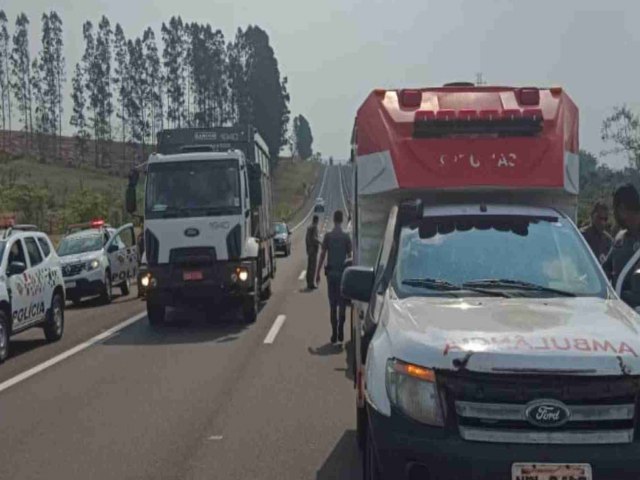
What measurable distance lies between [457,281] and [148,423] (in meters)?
4.30

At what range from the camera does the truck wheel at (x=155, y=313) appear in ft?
60.2

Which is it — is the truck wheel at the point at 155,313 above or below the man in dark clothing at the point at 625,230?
below

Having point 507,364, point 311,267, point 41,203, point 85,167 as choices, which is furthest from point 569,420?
point 85,167

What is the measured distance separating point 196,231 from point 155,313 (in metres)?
1.84

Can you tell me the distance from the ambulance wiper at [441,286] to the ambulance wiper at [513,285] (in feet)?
0.20

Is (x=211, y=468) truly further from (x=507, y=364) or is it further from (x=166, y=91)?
(x=166, y=91)

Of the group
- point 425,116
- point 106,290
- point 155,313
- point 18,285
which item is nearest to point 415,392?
point 425,116

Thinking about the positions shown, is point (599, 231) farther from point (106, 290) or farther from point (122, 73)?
point (122, 73)

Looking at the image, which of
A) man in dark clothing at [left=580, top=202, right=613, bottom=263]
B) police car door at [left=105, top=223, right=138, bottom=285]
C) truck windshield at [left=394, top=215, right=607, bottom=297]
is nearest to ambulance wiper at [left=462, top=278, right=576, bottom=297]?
truck windshield at [left=394, top=215, right=607, bottom=297]

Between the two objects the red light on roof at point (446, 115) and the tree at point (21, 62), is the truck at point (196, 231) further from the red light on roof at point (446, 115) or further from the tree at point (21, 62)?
the tree at point (21, 62)

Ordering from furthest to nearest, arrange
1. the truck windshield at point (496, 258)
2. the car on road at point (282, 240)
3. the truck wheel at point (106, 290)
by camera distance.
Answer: the car on road at point (282, 240) → the truck wheel at point (106, 290) → the truck windshield at point (496, 258)

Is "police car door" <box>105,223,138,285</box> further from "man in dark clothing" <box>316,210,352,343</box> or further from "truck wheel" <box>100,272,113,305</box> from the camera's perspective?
"man in dark clothing" <box>316,210,352,343</box>

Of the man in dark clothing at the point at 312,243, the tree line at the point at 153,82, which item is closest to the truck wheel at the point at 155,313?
the man in dark clothing at the point at 312,243

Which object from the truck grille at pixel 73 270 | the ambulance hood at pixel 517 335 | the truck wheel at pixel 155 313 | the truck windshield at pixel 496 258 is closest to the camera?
the ambulance hood at pixel 517 335
